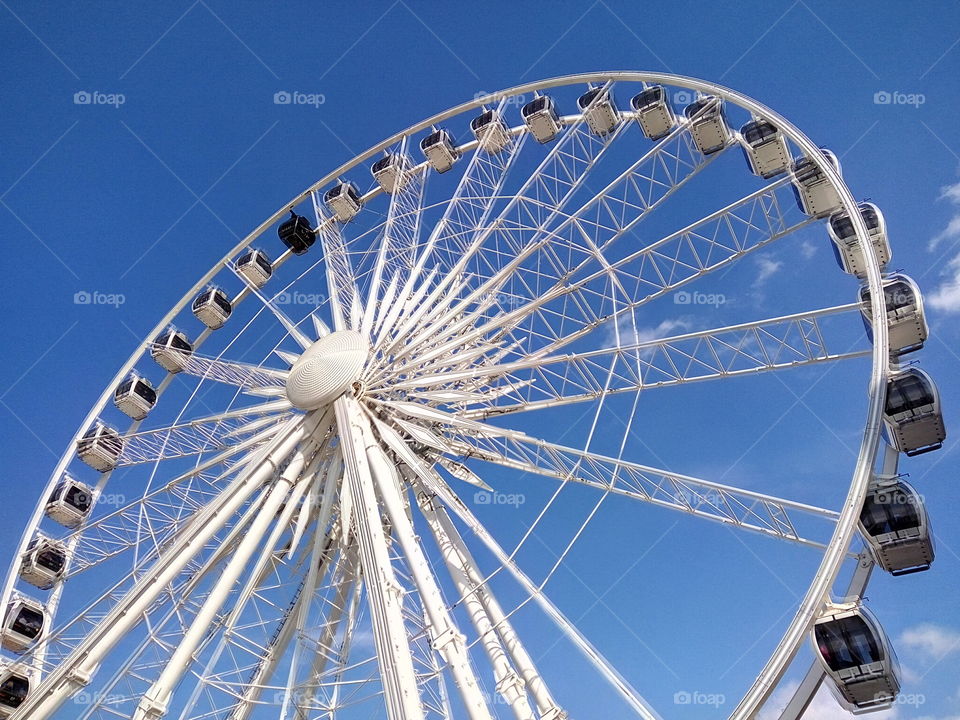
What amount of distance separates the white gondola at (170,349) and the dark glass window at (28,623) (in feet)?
24.0

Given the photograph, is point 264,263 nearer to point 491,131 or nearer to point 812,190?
point 491,131

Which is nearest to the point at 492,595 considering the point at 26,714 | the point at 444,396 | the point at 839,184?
the point at 444,396

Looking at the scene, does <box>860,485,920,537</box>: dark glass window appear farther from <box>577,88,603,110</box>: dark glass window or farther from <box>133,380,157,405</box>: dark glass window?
<box>133,380,157,405</box>: dark glass window

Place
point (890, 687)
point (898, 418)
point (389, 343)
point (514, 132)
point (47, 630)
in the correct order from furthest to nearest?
point (514, 132)
point (47, 630)
point (389, 343)
point (898, 418)
point (890, 687)

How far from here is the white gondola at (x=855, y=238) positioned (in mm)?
14617

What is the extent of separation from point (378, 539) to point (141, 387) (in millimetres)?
12583

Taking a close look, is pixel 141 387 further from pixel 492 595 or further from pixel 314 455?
pixel 492 595

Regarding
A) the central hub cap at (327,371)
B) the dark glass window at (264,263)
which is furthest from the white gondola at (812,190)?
the dark glass window at (264,263)

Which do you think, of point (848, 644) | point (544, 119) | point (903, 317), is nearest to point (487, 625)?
point (848, 644)

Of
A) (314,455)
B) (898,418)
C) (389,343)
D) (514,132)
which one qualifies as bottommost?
(898,418)

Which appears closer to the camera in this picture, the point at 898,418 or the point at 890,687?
the point at 890,687

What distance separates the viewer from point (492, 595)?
13586 mm

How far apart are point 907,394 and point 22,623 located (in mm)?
19851

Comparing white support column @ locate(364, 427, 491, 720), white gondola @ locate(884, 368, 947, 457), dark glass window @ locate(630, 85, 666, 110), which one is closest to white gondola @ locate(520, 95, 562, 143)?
dark glass window @ locate(630, 85, 666, 110)
